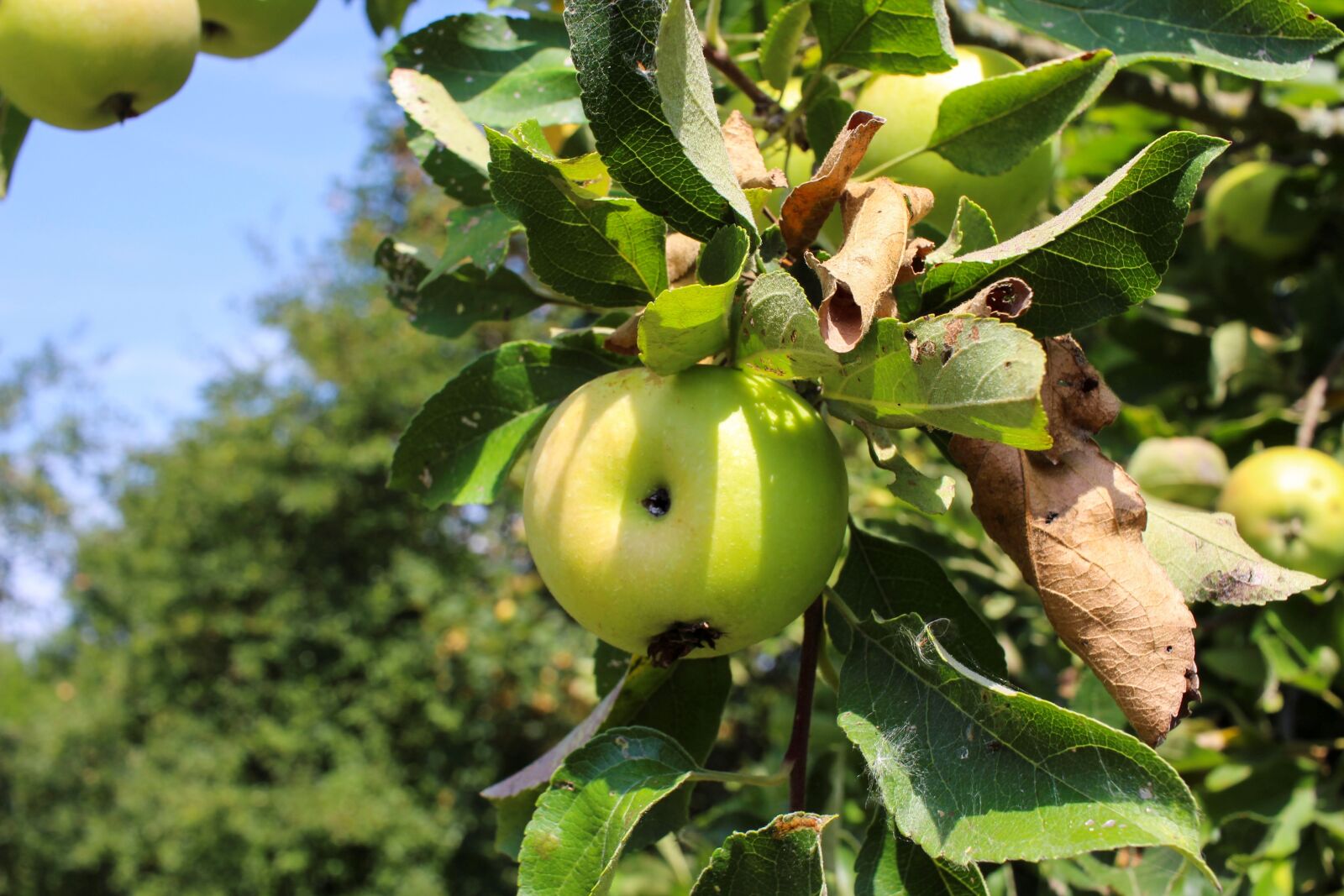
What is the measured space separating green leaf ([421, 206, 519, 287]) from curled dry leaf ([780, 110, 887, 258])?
0.29m

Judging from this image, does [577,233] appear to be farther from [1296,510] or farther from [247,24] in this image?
[1296,510]

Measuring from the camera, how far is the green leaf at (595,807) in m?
0.68

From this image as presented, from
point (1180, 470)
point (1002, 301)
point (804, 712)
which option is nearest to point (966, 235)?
point (1002, 301)

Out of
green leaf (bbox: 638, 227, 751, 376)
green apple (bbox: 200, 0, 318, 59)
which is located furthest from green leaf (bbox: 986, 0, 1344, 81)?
green apple (bbox: 200, 0, 318, 59)

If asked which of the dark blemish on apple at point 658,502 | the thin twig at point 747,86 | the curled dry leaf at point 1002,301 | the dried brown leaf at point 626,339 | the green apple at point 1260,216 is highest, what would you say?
the curled dry leaf at point 1002,301

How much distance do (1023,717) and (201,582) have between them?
25.0 ft

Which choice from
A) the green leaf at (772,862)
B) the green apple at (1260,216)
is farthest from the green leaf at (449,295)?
the green apple at (1260,216)

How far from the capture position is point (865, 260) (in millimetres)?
659

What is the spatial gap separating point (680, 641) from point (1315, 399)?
1.37 m

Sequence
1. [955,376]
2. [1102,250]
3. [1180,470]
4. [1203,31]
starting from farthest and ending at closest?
[1180,470] → [1203,31] → [1102,250] → [955,376]

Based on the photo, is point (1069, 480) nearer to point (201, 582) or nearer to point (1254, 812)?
point (1254, 812)

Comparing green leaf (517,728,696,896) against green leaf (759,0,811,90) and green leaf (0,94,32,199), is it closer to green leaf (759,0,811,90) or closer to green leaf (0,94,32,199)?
green leaf (759,0,811,90)

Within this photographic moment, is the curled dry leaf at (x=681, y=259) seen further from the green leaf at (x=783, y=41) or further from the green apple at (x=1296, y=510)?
the green apple at (x=1296, y=510)

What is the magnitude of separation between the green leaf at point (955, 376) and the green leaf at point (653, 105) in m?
0.13
